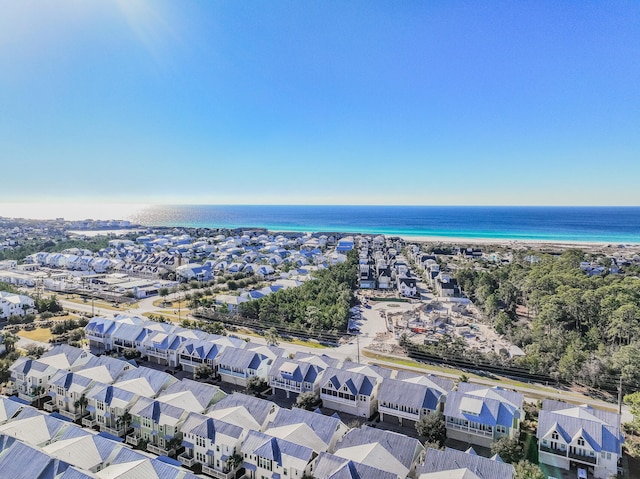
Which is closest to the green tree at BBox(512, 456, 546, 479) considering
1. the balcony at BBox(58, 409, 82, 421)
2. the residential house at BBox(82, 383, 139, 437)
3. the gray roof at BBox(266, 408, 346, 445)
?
the gray roof at BBox(266, 408, 346, 445)

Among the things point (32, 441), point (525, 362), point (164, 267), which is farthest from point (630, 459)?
point (164, 267)

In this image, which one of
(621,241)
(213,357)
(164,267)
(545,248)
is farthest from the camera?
(621,241)

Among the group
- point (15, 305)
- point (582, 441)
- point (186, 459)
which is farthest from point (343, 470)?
point (15, 305)

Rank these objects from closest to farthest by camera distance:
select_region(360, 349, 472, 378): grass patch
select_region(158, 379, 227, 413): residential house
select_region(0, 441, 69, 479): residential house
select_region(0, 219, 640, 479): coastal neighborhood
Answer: select_region(0, 441, 69, 479): residential house < select_region(0, 219, 640, 479): coastal neighborhood < select_region(158, 379, 227, 413): residential house < select_region(360, 349, 472, 378): grass patch

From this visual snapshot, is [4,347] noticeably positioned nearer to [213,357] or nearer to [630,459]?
[213,357]

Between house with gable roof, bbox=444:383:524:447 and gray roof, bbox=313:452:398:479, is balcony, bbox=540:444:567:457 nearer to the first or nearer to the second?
house with gable roof, bbox=444:383:524:447

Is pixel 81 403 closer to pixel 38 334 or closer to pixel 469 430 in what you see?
Result: pixel 38 334

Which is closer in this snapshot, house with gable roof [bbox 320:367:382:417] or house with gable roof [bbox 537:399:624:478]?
house with gable roof [bbox 537:399:624:478]
